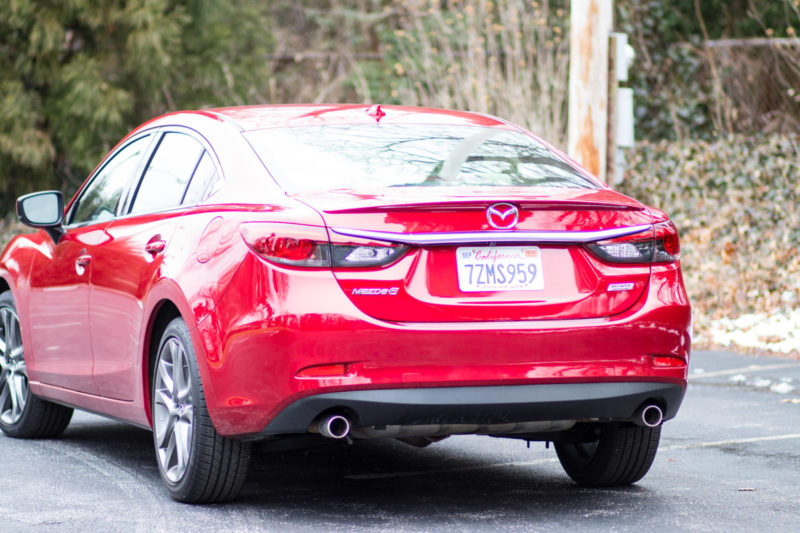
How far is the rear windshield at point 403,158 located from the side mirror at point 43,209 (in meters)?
1.54

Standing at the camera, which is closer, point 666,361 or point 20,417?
point 666,361

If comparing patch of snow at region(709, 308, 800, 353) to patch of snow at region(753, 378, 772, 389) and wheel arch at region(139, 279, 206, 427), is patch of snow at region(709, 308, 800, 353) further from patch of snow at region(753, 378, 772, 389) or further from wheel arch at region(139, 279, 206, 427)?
wheel arch at region(139, 279, 206, 427)

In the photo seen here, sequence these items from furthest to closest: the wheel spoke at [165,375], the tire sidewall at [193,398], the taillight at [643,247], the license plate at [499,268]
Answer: the wheel spoke at [165,375], the tire sidewall at [193,398], the taillight at [643,247], the license plate at [499,268]

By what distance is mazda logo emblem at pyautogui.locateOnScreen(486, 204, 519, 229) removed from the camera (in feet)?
14.6

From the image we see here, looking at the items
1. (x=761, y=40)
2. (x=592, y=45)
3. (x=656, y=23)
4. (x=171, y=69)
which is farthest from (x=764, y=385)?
(x=171, y=69)

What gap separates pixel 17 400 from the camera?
6805 mm

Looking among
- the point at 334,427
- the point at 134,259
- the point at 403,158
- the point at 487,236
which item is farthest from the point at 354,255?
the point at 134,259

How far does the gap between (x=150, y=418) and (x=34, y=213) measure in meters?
1.53

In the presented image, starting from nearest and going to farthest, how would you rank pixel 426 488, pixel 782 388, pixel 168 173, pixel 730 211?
1. pixel 426 488
2. pixel 168 173
3. pixel 782 388
4. pixel 730 211

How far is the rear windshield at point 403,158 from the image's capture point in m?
4.80

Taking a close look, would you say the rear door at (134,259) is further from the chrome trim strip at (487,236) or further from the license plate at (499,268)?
the license plate at (499,268)

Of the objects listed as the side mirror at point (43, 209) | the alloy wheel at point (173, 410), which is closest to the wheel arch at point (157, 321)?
the alloy wheel at point (173, 410)

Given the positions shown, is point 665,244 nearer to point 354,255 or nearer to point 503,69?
point 354,255

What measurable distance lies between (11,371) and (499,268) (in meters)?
3.42
